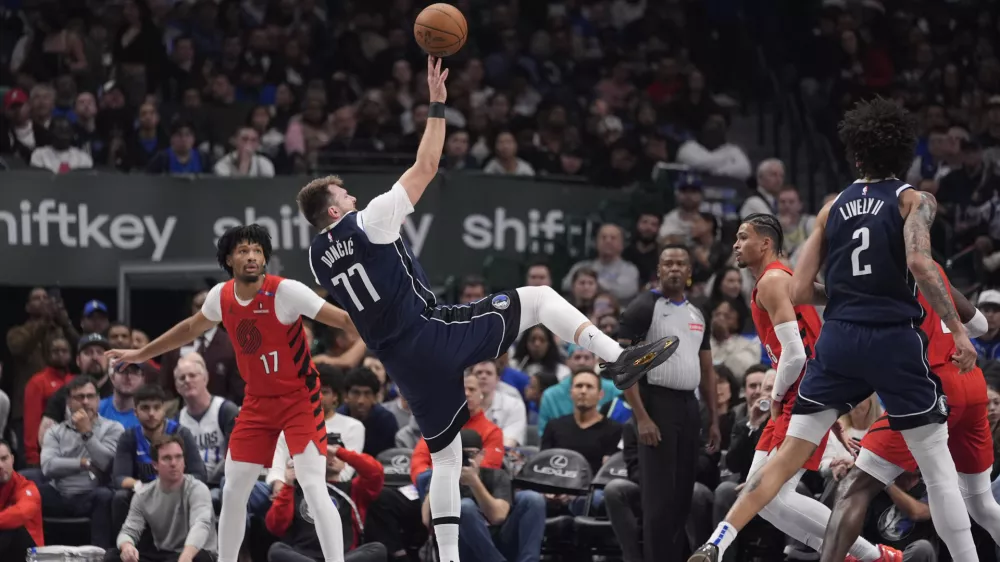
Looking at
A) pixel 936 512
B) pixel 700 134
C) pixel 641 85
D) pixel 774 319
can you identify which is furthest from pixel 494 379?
pixel 641 85

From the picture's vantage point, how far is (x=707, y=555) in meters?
7.27

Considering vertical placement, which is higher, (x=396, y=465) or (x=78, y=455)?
(x=78, y=455)

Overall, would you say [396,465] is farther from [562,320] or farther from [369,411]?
[562,320]

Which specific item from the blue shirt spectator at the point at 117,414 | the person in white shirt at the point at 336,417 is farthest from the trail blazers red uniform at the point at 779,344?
the blue shirt spectator at the point at 117,414

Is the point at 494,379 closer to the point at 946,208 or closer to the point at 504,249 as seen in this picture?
the point at 504,249

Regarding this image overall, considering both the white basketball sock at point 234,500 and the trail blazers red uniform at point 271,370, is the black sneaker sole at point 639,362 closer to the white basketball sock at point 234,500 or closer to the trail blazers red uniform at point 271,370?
the trail blazers red uniform at point 271,370

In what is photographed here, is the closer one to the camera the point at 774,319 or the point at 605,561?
the point at 774,319

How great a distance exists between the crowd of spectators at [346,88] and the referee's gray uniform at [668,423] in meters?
5.86

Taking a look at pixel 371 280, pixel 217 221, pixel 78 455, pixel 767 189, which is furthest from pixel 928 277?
pixel 217 221

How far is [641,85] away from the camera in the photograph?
774 inches

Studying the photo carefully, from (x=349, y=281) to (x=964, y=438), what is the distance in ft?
11.0

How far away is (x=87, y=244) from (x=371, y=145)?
3.23 meters

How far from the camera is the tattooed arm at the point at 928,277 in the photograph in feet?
23.9

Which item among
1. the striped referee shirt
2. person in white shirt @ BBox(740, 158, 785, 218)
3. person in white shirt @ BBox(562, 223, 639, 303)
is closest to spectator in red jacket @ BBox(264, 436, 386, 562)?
the striped referee shirt
